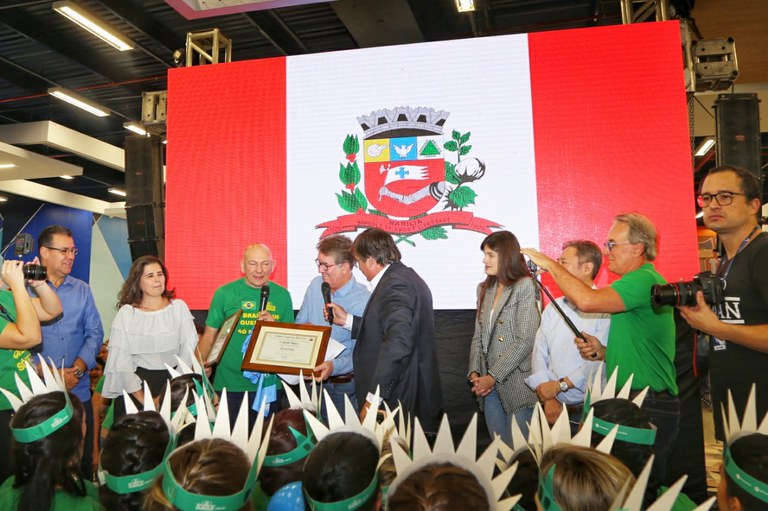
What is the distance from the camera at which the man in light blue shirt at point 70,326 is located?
3633 millimetres

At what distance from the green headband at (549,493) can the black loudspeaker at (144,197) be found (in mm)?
5075

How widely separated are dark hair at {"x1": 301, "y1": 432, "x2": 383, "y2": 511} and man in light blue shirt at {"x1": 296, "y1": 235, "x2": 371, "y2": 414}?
206 cm

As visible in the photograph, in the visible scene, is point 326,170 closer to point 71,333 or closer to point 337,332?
point 337,332

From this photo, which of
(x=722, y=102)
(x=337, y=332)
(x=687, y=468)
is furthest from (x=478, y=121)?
(x=687, y=468)

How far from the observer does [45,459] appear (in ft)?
4.83

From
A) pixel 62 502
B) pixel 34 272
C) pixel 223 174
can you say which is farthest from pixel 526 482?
pixel 223 174

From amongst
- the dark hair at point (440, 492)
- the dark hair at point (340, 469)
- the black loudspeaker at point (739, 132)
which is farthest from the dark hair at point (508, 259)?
the dark hair at point (440, 492)

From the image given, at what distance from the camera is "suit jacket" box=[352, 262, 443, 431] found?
267 cm

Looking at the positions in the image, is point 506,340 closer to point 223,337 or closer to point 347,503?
point 223,337

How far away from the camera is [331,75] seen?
4.79 meters

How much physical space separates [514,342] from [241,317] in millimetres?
1715

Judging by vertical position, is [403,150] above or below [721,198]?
above

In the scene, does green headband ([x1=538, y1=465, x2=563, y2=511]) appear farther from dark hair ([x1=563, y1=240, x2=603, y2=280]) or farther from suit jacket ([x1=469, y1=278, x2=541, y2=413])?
dark hair ([x1=563, y1=240, x2=603, y2=280])

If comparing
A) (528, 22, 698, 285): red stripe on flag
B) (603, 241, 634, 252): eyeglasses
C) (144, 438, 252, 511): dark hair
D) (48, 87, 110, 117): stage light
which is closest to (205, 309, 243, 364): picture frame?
(603, 241, 634, 252): eyeglasses
